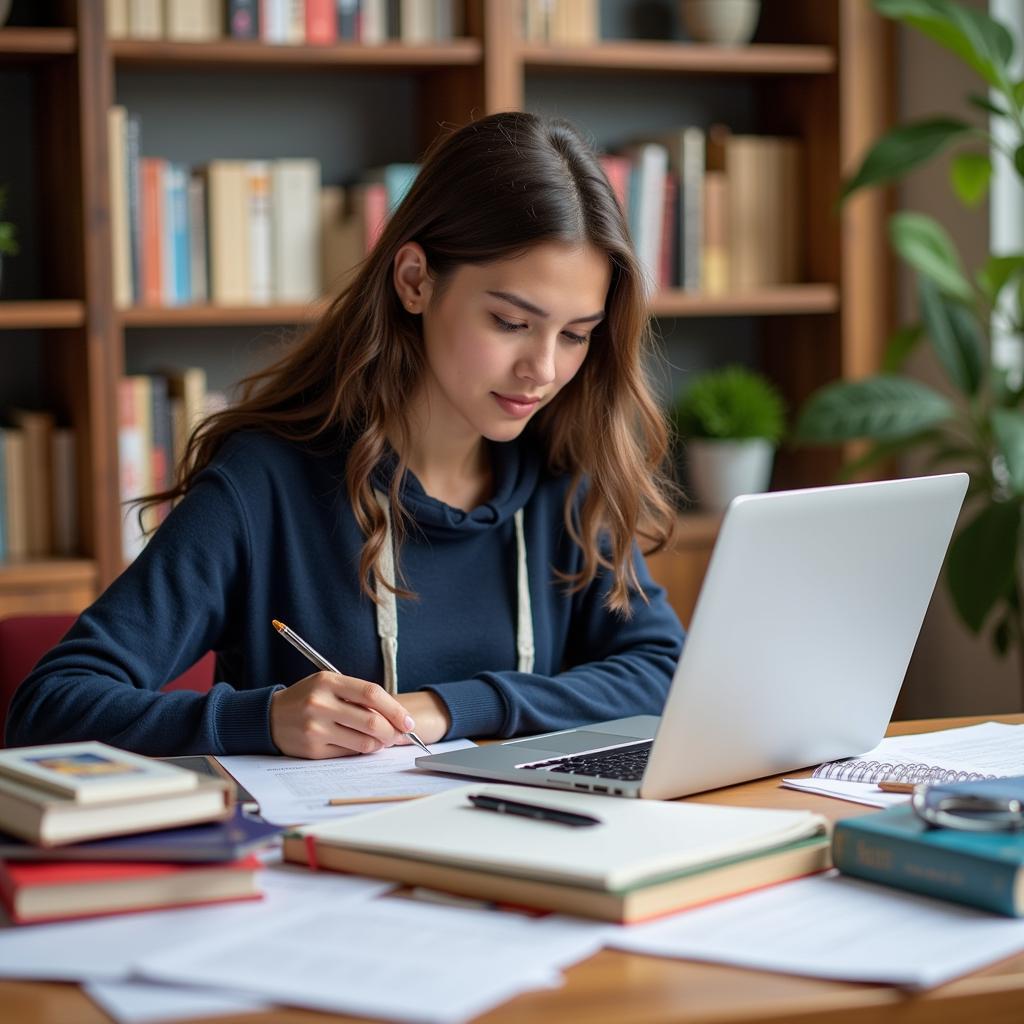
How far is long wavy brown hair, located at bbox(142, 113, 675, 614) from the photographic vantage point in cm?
164

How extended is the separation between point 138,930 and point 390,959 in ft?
0.55

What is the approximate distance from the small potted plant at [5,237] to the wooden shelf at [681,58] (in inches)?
40.5

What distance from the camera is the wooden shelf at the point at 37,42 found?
2678mm

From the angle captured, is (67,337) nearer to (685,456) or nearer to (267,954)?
(685,456)

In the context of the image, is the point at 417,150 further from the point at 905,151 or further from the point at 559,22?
the point at 905,151

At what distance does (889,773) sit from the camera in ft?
4.40

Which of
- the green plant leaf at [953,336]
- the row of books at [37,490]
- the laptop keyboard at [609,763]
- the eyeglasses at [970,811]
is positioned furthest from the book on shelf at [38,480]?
the eyeglasses at [970,811]

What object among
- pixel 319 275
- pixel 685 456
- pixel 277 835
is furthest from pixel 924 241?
pixel 277 835

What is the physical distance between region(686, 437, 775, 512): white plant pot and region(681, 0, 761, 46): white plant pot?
0.84m

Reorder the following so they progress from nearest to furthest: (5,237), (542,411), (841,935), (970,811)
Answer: (841,935)
(970,811)
(542,411)
(5,237)

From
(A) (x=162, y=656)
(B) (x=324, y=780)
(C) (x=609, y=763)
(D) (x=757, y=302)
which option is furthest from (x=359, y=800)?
(D) (x=757, y=302)

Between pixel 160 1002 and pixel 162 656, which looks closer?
pixel 160 1002

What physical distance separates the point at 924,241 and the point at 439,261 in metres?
1.53

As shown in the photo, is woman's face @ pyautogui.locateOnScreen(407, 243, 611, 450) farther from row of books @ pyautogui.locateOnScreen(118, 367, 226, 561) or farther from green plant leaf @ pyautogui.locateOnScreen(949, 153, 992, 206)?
green plant leaf @ pyautogui.locateOnScreen(949, 153, 992, 206)
